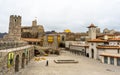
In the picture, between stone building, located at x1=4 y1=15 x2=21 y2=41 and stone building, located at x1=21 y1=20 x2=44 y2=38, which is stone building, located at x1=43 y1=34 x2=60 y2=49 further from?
stone building, located at x1=21 y1=20 x2=44 y2=38

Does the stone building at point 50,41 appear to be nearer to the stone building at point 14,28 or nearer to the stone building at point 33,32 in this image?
the stone building at point 14,28

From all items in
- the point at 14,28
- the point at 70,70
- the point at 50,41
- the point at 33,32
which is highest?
the point at 33,32

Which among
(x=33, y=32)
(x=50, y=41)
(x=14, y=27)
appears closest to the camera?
(x=14, y=27)

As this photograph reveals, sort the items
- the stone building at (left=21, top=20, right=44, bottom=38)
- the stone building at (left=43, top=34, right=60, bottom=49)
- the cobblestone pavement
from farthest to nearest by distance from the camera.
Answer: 1. the stone building at (left=21, top=20, right=44, bottom=38)
2. the stone building at (left=43, top=34, right=60, bottom=49)
3. the cobblestone pavement

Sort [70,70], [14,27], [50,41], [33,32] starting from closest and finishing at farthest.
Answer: [70,70]
[14,27]
[50,41]
[33,32]

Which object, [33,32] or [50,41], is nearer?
[50,41]

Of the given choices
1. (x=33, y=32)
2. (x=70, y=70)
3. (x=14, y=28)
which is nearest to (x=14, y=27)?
(x=14, y=28)

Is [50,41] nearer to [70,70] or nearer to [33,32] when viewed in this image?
[33,32]

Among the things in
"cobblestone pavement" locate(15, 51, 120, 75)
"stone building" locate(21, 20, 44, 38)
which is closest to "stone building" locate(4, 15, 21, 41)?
"cobblestone pavement" locate(15, 51, 120, 75)

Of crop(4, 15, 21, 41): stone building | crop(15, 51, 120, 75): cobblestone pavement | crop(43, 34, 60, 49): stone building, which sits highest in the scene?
crop(4, 15, 21, 41): stone building

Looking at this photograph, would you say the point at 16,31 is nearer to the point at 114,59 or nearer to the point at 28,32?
the point at 114,59

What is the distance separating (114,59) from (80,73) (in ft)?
35.2

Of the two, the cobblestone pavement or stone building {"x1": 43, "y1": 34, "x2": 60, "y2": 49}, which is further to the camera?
stone building {"x1": 43, "y1": 34, "x2": 60, "y2": 49}

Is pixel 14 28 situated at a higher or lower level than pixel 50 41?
higher
